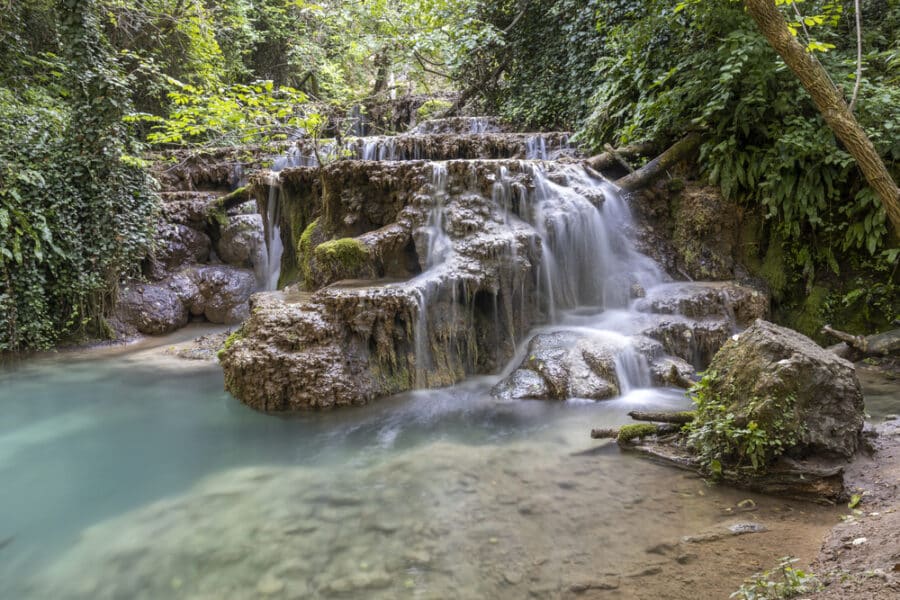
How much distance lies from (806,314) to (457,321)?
17.5ft

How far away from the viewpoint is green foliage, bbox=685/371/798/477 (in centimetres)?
324

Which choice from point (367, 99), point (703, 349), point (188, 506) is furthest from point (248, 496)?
point (367, 99)

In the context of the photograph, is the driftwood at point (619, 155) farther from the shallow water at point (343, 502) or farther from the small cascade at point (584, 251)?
the shallow water at point (343, 502)

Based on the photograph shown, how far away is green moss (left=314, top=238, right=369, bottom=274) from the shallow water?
2128 mm

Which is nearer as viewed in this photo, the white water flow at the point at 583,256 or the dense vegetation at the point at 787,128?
the dense vegetation at the point at 787,128

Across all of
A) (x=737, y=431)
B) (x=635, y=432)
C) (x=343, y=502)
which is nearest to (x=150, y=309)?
(x=343, y=502)

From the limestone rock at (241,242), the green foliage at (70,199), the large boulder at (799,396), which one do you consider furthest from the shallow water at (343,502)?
the limestone rock at (241,242)

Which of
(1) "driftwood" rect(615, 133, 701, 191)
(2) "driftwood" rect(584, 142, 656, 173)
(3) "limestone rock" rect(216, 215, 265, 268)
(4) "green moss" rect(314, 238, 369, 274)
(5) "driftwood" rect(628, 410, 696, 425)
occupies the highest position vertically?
(2) "driftwood" rect(584, 142, 656, 173)

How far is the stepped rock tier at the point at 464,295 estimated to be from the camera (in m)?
5.83

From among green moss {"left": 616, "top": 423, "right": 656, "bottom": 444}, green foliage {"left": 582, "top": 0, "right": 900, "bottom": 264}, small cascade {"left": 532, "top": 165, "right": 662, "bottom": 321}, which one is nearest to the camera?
green moss {"left": 616, "top": 423, "right": 656, "bottom": 444}

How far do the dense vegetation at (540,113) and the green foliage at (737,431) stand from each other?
4.35 m

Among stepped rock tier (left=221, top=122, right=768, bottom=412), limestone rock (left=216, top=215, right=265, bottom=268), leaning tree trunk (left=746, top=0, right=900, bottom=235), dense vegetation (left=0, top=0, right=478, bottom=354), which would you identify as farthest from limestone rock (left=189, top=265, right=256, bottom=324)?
leaning tree trunk (left=746, top=0, right=900, bottom=235)

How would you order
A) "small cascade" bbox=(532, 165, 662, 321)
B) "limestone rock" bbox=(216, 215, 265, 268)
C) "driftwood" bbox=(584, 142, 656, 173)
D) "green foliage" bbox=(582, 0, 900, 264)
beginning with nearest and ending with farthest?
"green foliage" bbox=(582, 0, 900, 264) < "small cascade" bbox=(532, 165, 662, 321) < "driftwood" bbox=(584, 142, 656, 173) < "limestone rock" bbox=(216, 215, 265, 268)

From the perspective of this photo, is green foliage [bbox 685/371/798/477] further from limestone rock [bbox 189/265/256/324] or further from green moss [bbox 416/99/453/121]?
green moss [bbox 416/99/453/121]
